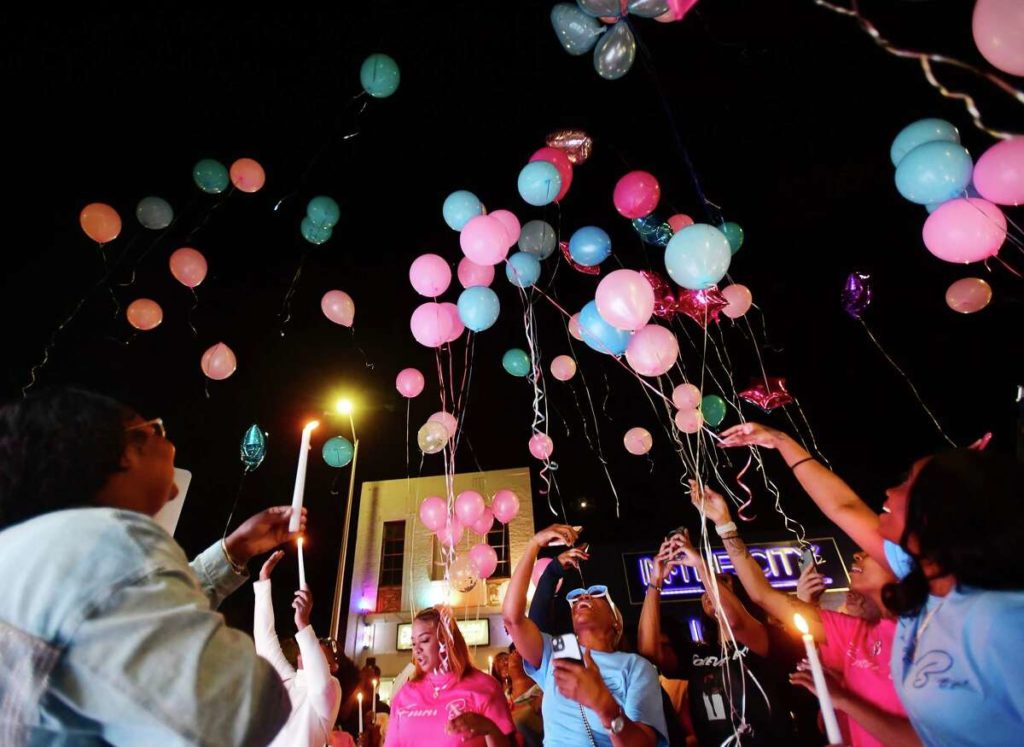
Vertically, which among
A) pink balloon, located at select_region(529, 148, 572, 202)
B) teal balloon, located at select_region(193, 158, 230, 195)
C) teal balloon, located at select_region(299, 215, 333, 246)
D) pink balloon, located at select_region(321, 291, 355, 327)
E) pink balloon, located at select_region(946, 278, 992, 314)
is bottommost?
pink balloon, located at select_region(946, 278, 992, 314)

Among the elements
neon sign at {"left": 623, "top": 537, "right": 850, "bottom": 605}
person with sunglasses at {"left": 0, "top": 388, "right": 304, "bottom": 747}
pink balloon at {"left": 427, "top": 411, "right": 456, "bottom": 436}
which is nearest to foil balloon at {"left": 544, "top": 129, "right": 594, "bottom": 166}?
pink balloon at {"left": 427, "top": 411, "right": 456, "bottom": 436}

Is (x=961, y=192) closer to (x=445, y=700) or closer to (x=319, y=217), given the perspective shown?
(x=445, y=700)

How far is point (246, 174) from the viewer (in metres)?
4.63

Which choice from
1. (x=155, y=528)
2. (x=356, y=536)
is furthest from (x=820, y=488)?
(x=356, y=536)

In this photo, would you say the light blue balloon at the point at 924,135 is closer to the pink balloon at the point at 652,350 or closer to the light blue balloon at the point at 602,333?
the pink balloon at the point at 652,350

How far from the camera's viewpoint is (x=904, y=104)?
14.5 feet

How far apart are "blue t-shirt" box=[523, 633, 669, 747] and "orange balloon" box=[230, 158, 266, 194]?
4607 millimetres

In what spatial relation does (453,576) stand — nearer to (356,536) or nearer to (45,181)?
(45,181)

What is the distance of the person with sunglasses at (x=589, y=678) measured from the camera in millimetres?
1911

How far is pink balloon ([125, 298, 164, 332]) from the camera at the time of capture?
482 centimetres

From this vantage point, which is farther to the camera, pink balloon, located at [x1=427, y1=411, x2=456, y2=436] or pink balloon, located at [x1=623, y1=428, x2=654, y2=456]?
pink balloon, located at [x1=623, y1=428, x2=654, y2=456]

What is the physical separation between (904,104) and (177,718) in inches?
236

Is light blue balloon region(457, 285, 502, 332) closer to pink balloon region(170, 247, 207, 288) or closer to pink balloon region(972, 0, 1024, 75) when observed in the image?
pink balloon region(170, 247, 207, 288)

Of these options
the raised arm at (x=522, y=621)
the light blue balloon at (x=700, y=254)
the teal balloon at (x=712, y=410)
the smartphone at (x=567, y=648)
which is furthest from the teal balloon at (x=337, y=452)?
the light blue balloon at (x=700, y=254)
